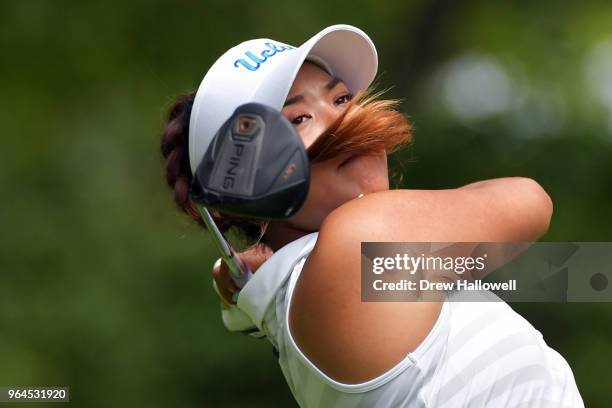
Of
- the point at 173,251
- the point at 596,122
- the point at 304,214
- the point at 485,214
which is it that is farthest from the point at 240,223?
the point at 596,122

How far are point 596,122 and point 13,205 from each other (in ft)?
5.71

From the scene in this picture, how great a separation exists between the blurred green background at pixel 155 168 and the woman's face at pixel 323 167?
7.30ft

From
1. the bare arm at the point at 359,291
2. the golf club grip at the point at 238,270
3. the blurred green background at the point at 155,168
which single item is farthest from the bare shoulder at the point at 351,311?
the blurred green background at the point at 155,168

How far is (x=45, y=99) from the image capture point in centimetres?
353

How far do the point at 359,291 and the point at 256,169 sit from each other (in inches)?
5.3

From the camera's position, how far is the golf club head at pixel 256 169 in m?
0.88

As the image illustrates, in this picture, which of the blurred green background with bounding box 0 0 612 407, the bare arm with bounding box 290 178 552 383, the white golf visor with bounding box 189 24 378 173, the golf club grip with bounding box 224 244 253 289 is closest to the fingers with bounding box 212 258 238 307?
the golf club grip with bounding box 224 244 253 289

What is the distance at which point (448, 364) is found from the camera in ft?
3.26

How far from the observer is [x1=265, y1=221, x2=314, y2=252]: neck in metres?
1.17

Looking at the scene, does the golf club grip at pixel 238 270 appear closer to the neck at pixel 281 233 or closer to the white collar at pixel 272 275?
the neck at pixel 281 233

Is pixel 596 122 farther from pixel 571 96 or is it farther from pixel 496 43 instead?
pixel 496 43

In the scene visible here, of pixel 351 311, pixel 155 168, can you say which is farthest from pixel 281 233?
pixel 155 168

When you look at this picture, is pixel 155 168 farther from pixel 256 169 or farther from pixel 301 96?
pixel 256 169

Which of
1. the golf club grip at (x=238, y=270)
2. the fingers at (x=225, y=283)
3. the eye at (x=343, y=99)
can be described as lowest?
the fingers at (x=225, y=283)
